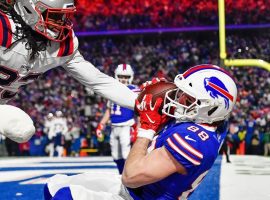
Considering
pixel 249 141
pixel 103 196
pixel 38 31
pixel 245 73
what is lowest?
pixel 249 141

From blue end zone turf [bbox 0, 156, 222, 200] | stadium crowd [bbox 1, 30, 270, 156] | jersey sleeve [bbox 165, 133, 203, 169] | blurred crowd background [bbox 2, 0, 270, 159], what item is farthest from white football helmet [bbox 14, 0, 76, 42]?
blurred crowd background [bbox 2, 0, 270, 159]

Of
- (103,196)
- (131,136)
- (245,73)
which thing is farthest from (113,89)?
(245,73)

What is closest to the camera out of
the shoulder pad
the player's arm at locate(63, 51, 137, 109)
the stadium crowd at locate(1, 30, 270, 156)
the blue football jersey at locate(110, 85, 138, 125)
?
the shoulder pad

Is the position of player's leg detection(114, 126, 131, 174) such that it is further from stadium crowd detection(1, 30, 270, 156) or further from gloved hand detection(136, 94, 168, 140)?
stadium crowd detection(1, 30, 270, 156)

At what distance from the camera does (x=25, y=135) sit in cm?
232

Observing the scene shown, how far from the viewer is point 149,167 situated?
222 centimetres

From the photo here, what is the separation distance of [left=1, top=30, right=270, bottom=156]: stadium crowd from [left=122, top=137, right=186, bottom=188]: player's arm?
933 centimetres

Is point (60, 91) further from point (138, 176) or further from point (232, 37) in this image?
point (138, 176)

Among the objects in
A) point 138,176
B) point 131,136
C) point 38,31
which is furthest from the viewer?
point 131,136

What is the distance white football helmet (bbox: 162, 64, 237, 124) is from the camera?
233 centimetres

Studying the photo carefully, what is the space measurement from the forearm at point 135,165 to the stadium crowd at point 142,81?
A: 30.5ft

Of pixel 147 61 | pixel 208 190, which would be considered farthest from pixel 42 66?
pixel 147 61

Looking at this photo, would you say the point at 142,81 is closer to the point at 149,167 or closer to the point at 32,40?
the point at 32,40

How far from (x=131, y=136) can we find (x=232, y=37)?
1381 centimetres
